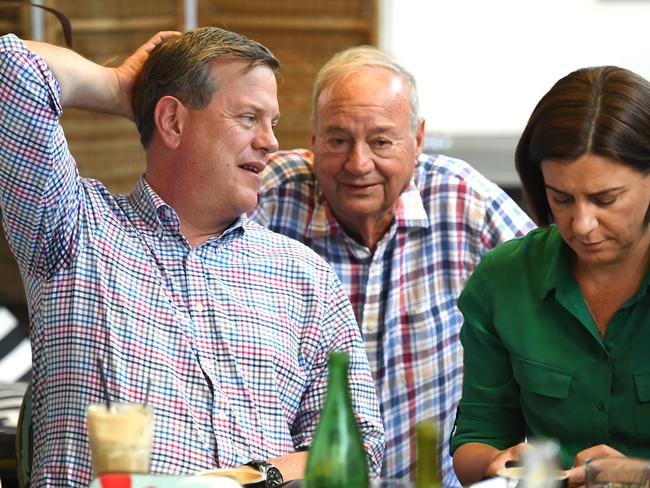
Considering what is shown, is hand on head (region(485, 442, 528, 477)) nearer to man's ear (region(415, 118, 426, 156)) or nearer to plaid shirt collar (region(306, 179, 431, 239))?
plaid shirt collar (region(306, 179, 431, 239))

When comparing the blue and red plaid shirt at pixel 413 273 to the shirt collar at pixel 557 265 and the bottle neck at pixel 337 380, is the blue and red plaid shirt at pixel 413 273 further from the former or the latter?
the bottle neck at pixel 337 380

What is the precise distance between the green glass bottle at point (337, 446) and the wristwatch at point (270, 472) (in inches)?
20.9

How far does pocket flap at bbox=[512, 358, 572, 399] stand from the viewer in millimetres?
1982

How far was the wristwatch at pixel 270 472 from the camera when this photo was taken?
191cm

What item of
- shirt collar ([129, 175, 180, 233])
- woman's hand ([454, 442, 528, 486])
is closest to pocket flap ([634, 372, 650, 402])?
woman's hand ([454, 442, 528, 486])

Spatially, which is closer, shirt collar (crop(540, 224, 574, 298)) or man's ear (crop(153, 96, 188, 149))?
shirt collar (crop(540, 224, 574, 298))

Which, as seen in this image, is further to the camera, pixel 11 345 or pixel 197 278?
pixel 11 345

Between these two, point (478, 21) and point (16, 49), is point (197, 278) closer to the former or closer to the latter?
point (16, 49)

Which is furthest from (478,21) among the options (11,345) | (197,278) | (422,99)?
(197,278)

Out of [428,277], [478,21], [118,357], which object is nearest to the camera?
[118,357]

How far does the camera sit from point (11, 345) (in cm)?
402

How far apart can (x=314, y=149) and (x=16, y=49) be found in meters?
0.99

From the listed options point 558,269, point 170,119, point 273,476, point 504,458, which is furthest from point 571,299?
point 170,119

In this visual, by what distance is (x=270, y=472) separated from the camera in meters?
1.93
